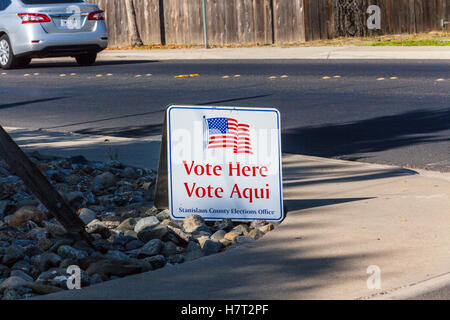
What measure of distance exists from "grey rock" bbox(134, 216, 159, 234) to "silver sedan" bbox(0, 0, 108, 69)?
15253 mm

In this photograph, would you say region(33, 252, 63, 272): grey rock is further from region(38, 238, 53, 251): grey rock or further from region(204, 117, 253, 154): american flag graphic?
region(204, 117, 253, 154): american flag graphic

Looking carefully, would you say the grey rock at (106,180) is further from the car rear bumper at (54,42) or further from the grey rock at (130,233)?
the car rear bumper at (54,42)

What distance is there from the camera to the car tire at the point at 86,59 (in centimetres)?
2361

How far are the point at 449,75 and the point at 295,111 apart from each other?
4.14 m

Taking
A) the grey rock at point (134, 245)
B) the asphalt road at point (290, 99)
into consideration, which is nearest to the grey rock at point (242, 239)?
the grey rock at point (134, 245)

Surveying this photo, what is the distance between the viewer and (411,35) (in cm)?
2820

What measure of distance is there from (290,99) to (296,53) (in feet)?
28.9

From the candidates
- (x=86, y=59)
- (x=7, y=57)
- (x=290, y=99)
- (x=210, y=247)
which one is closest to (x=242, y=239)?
(x=210, y=247)

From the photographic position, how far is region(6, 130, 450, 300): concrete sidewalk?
18.3 ft

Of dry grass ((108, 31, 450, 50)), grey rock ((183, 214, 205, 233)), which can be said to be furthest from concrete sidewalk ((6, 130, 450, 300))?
dry grass ((108, 31, 450, 50))

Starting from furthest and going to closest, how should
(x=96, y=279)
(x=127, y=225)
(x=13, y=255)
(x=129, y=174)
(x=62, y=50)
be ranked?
→ (x=62, y=50)
(x=129, y=174)
(x=127, y=225)
(x=13, y=255)
(x=96, y=279)

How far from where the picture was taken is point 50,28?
2214 centimetres

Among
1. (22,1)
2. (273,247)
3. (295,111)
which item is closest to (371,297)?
(273,247)

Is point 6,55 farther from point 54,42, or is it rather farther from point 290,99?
point 290,99
